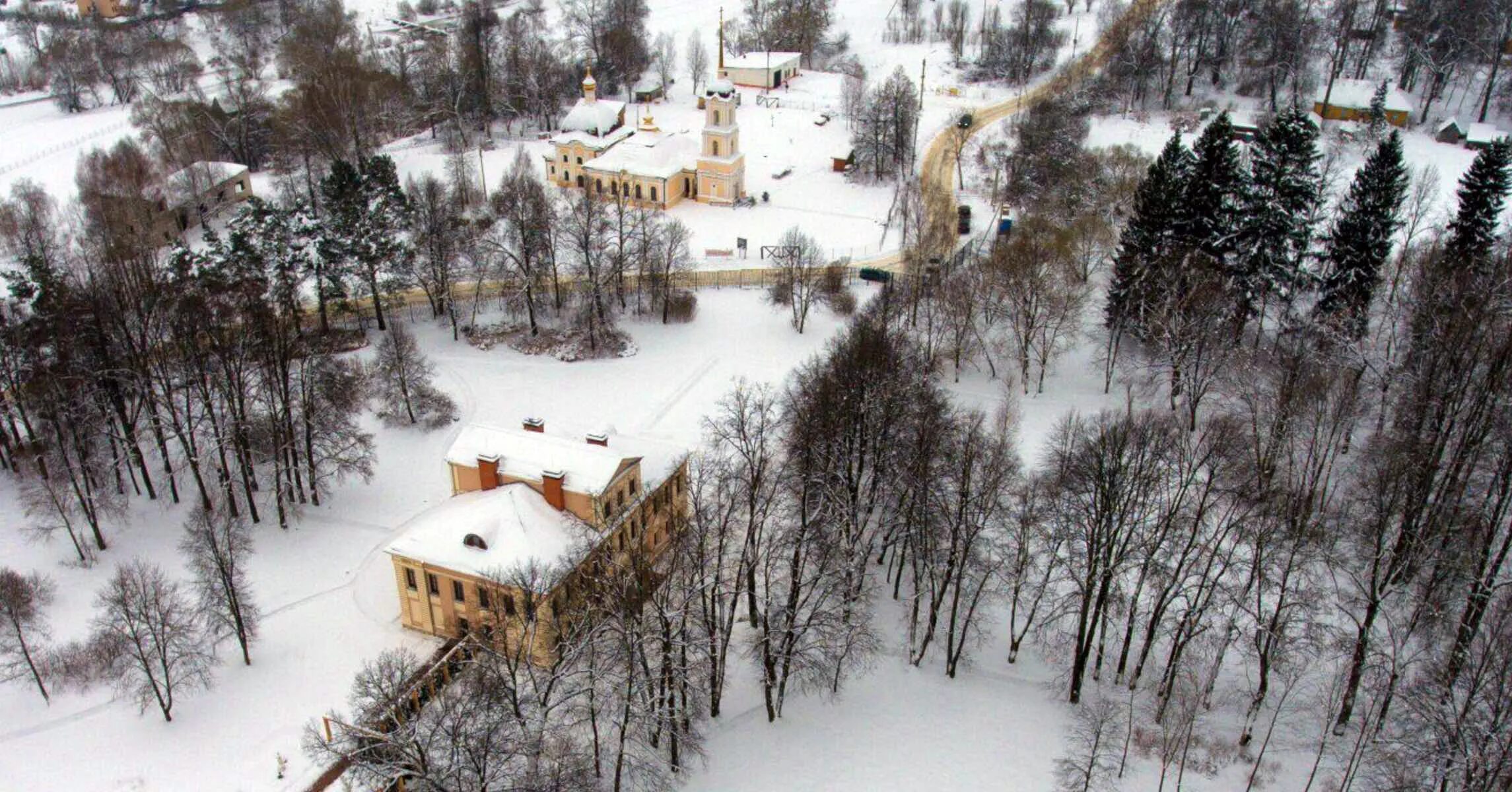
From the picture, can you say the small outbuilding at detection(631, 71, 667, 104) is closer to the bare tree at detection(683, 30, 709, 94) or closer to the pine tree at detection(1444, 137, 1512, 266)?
the bare tree at detection(683, 30, 709, 94)

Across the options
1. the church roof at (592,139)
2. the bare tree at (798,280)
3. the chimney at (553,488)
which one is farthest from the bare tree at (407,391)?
the church roof at (592,139)

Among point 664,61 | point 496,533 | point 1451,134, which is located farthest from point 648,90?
point 496,533

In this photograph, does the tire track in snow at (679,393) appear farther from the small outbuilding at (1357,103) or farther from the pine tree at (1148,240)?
the small outbuilding at (1357,103)

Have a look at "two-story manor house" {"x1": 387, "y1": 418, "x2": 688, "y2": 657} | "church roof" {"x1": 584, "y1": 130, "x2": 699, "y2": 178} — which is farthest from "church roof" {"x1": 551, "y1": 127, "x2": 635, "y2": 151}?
"two-story manor house" {"x1": 387, "y1": 418, "x2": 688, "y2": 657}

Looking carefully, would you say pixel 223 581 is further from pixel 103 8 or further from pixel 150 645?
pixel 103 8

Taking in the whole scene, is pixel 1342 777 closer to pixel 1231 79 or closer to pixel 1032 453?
pixel 1032 453

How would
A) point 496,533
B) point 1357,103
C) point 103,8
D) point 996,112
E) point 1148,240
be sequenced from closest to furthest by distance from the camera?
point 496,533, point 1148,240, point 1357,103, point 996,112, point 103,8
